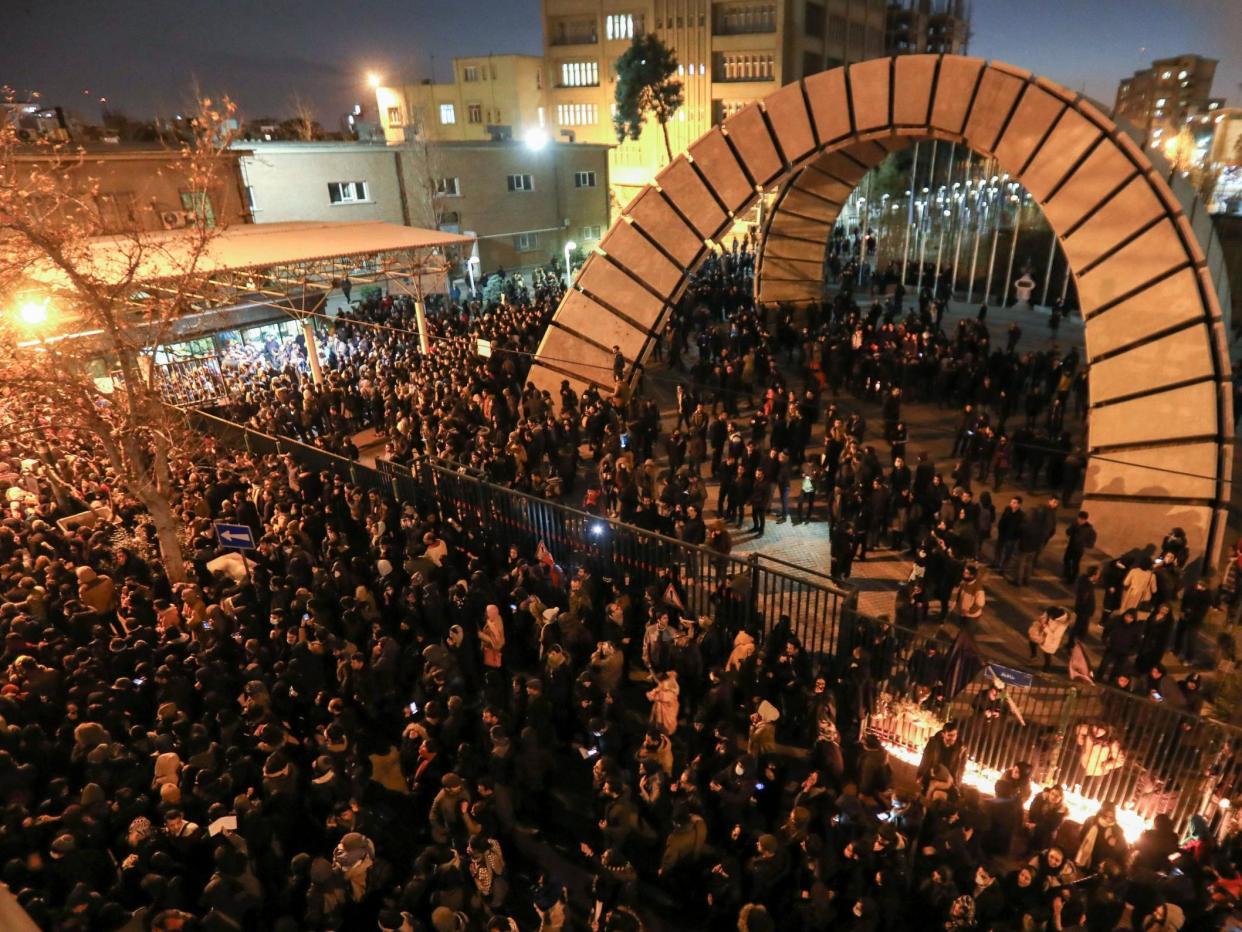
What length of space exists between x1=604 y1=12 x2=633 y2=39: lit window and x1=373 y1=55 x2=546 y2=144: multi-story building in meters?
6.19

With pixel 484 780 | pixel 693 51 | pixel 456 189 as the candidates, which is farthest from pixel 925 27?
pixel 484 780

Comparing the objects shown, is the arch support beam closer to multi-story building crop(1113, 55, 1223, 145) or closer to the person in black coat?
the person in black coat

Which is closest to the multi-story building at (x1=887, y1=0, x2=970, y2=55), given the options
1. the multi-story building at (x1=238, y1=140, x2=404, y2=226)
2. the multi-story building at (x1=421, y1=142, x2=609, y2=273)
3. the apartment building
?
the apartment building

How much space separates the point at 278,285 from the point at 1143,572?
19450 mm

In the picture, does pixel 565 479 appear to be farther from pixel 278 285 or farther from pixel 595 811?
pixel 278 285

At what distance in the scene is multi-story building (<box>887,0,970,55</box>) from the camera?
198ft

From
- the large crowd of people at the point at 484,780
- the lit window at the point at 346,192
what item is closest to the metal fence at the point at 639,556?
the large crowd of people at the point at 484,780

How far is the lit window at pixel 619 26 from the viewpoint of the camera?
1869 inches

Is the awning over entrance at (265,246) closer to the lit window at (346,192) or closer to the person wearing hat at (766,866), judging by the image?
the lit window at (346,192)

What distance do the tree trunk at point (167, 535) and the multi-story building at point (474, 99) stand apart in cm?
4703

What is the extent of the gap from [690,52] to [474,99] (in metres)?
18.3

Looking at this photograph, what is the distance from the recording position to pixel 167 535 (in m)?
9.82

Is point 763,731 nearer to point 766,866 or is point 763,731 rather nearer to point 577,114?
point 766,866

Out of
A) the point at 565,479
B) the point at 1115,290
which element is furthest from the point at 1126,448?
the point at 565,479
